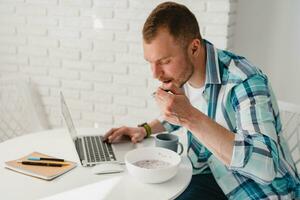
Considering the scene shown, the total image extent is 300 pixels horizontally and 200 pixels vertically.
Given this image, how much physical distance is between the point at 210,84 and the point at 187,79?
3.9 inches

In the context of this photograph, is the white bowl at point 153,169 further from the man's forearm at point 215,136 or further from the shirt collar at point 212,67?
the shirt collar at point 212,67

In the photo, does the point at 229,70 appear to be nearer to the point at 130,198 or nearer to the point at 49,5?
the point at 130,198

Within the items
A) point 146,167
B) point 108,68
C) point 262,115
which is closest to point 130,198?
point 146,167

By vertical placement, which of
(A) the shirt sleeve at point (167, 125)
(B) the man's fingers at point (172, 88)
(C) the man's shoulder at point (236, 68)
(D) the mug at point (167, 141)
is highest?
(C) the man's shoulder at point (236, 68)

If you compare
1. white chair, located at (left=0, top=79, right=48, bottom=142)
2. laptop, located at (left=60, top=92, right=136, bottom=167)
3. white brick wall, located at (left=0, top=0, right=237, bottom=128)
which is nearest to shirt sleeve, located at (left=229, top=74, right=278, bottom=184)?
laptop, located at (left=60, top=92, right=136, bottom=167)

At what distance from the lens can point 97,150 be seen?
1533mm

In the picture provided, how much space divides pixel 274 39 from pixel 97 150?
4.44 ft

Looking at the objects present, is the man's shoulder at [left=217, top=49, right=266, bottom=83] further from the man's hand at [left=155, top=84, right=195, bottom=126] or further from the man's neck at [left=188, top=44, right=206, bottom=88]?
the man's hand at [left=155, top=84, right=195, bottom=126]

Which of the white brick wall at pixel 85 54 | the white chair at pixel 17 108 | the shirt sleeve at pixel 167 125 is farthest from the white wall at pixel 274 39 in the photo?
the white chair at pixel 17 108

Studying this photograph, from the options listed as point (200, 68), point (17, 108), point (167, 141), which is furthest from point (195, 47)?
point (17, 108)

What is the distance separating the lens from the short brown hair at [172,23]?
1.42 metres

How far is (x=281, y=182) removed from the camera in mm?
1373

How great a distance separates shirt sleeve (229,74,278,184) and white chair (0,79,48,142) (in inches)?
57.0

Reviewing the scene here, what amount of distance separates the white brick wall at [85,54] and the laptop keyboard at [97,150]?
939 mm
